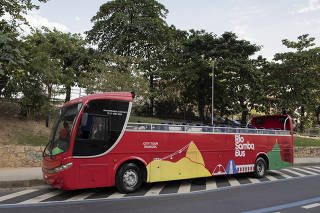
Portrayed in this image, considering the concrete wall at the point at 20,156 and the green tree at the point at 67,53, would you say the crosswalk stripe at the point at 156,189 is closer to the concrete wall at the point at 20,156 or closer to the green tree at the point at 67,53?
the concrete wall at the point at 20,156

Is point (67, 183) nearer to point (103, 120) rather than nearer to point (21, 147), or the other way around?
point (103, 120)

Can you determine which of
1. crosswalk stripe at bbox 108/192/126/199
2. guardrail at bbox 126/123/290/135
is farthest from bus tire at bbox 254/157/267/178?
crosswalk stripe at bbox 108/192/126/199

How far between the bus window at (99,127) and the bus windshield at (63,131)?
28cm

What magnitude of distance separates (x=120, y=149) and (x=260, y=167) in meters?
7.08

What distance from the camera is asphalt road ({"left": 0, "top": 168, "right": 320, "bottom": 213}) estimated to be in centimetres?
622

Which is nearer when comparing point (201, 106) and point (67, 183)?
point (67, 183)

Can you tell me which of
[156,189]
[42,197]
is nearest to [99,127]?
[42,197]

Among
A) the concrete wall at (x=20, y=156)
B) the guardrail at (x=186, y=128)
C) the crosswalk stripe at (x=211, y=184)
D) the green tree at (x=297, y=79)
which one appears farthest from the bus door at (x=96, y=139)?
the green tree at (x=297, y=79)

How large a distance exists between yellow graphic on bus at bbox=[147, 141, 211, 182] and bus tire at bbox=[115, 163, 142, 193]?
1.34ft

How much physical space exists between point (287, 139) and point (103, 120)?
9560 millimetres

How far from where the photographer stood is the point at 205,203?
6863 millimetres

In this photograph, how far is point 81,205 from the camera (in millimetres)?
6535

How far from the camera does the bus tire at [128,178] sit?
301 inches

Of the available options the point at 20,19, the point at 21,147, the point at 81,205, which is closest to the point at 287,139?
the point at 81,205
